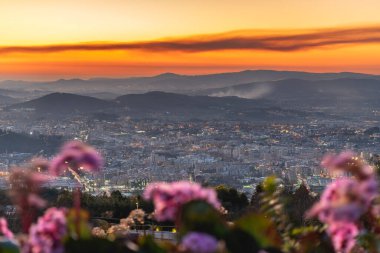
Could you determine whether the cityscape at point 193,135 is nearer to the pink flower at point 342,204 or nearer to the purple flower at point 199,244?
the pink flower at point 342,204

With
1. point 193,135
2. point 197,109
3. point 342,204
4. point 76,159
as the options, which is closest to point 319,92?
point 197,109

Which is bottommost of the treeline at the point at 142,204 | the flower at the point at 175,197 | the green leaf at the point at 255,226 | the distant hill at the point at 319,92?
the distant hill at the point at 319,92

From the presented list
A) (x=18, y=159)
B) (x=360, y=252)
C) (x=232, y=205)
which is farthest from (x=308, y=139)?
(x=360, y=252)

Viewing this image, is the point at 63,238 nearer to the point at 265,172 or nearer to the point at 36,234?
the point at 36,234

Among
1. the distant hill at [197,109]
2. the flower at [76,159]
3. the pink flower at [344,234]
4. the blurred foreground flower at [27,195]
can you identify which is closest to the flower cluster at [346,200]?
the pink flower at [344,234]

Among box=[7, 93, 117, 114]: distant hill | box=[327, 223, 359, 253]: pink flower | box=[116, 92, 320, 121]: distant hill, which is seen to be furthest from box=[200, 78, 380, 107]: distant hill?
box=[327, 223, 359, 253]: pink flower

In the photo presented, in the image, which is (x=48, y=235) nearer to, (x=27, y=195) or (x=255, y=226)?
(x=27, y=195)
